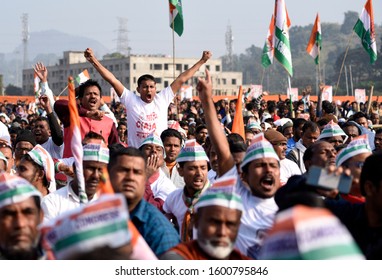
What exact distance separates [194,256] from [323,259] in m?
1.51

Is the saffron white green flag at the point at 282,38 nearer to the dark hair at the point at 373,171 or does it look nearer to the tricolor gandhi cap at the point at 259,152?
the tricolor gandhi cap at the point at 259,152

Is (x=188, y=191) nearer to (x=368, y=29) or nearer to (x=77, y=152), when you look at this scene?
(x=77, y=152)

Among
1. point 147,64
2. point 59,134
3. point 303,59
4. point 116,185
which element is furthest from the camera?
point 303,59

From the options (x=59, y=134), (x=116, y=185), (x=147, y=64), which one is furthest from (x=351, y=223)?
(x=147, y=64)

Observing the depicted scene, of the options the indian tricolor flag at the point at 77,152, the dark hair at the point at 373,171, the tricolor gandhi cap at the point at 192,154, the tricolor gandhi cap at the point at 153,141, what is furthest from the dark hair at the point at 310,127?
the dark hair at the point at 373,171

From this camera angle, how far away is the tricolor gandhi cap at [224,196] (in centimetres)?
390

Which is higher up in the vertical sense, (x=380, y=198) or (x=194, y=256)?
(x=380, y=198)

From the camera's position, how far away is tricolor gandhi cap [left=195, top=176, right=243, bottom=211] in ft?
12.8

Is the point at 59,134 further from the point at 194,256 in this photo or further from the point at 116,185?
the point at 194,256

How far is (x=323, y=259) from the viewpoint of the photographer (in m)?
2.43

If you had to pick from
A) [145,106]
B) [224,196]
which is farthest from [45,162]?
[224,196]

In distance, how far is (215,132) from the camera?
209 inches

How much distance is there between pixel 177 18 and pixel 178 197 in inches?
236

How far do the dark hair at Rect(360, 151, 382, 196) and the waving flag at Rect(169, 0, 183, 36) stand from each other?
7.63m
